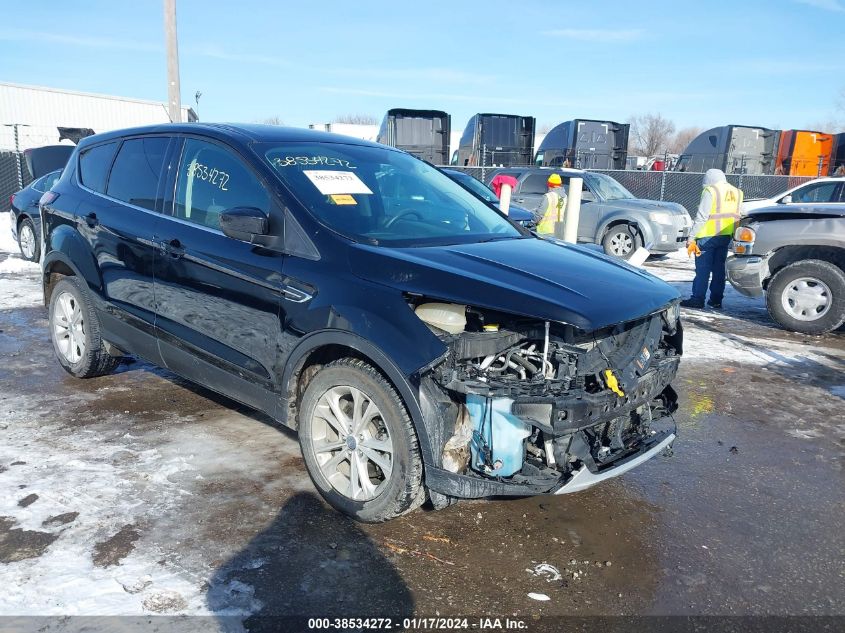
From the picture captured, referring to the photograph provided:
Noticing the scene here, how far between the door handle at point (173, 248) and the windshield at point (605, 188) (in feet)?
35.7

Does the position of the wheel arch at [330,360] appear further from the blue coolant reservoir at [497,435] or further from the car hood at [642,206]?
the car hood at [642,206]

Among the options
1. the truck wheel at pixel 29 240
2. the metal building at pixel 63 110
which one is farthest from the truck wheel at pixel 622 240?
the metal building at pixel 63 110

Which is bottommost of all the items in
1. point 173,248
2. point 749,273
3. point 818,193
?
point 749,273

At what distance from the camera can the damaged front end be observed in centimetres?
289

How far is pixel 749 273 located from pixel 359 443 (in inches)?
241

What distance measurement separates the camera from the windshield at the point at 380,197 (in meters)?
3.57

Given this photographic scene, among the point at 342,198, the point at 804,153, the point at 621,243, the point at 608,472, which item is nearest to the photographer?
the point at 608,472

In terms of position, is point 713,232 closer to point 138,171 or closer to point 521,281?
point 521,281

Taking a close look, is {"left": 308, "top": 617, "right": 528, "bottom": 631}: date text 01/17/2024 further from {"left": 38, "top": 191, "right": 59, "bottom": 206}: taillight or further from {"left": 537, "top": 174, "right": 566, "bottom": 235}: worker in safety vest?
{"left": 537, "top": 174, "right": 566, "bottom": 235}: worker in safety vest

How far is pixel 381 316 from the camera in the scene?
120 inches

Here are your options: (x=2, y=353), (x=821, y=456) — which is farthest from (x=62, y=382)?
(x=821, y=456)

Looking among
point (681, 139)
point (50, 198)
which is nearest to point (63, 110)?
point (50, 198)

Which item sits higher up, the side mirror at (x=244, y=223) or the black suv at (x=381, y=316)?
the side mirror at (x=244, y=223)

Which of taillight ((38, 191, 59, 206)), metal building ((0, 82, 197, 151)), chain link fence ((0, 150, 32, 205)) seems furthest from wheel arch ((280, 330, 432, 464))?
metal building ((0, 82, 197, 151))
